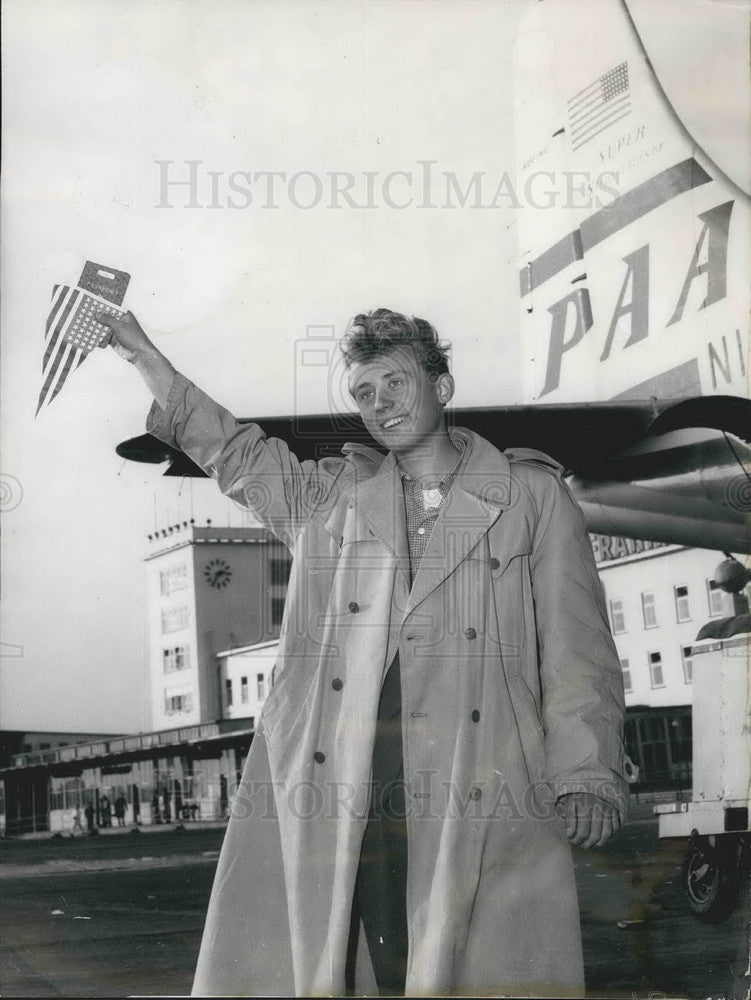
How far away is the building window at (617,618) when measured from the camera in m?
3.72

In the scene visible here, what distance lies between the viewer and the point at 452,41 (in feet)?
11.5

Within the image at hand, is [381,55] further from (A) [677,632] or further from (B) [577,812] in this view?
(B) [577,812]

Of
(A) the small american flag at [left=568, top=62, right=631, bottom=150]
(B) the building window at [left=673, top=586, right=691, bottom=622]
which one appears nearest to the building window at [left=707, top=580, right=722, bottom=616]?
(B) the building window at [left=673, top=586, right=691, bottom=622]

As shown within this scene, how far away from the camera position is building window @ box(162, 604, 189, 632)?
3408mm

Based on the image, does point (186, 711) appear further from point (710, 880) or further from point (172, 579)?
point (710, 880)

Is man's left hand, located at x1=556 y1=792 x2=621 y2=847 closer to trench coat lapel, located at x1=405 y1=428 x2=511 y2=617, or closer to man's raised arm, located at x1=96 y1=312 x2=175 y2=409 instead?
trench coat lapel, located at x1=405 y1=428 x2=511 y2=617

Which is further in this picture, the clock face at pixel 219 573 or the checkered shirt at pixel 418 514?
the clock face at pixel 219 573

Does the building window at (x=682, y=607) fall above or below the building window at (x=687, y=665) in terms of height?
above

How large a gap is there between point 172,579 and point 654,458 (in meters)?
1.54

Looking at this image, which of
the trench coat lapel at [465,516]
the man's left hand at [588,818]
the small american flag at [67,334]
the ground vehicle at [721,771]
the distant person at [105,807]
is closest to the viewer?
the man's left hand at [588,818]

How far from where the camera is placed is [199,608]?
3.38 metres

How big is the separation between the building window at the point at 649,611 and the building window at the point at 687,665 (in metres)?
0.12

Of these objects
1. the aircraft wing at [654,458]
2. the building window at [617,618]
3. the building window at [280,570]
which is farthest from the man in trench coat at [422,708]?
the building window at [617,618]

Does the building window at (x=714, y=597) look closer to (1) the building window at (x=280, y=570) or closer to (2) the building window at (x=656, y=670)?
(2) the building window at (x=656, y=670)
